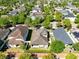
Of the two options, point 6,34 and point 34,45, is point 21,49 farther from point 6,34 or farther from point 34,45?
point 6,34

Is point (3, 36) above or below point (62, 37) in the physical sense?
above

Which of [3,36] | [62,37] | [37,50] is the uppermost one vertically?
[37,50]

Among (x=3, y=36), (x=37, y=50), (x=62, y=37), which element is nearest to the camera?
(x=37, y=50)

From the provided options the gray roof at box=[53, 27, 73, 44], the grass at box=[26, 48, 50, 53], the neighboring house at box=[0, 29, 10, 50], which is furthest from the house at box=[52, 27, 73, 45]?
the neighboring house at box=[0, 29, 10, 50]

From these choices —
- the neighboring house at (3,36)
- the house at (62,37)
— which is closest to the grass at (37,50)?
the house at (62,37)

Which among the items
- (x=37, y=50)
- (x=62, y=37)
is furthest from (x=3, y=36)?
(x=62, y=37)

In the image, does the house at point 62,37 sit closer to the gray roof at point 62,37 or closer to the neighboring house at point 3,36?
the gray roof at point 62,37

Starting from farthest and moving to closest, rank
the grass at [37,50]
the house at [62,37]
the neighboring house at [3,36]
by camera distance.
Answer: the house at [62,37]
the neighboring house at [3,36]
the grass at [37,50]

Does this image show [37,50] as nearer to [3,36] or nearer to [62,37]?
[62,37]

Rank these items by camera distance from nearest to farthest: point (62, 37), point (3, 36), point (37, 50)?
point (37, 50) < point (62, 37) < point (3, 36)

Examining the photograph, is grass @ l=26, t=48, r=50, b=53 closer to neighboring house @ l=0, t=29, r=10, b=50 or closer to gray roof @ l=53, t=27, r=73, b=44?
gray roof @ l=53, t=27, r=73, b=44

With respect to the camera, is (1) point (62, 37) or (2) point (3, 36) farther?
(2) point (3, 36)
